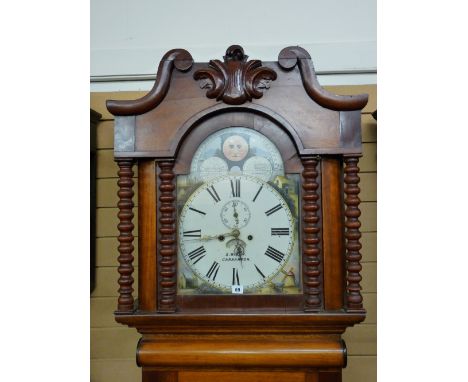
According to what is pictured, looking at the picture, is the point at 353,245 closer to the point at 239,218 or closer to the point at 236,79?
the point at 239,218

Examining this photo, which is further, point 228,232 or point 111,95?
point 111,95

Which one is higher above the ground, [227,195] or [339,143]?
[339,143]

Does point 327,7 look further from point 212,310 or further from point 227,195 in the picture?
point 212,310

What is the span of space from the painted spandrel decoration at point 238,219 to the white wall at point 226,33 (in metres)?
0.51

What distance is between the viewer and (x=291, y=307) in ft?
3.71

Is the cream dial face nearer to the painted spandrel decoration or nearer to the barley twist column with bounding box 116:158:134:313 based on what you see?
the painted spandrel decoration

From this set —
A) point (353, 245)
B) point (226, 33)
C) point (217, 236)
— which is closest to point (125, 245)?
point (217, 236)

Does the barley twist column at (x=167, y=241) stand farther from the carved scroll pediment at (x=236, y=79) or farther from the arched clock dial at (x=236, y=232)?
the carved scroll pediment at (x=236, y=79)

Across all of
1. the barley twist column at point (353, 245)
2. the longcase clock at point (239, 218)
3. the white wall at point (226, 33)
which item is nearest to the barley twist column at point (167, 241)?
the longcase clock at point (239, 218)

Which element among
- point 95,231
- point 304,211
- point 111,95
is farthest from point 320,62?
point 95,231

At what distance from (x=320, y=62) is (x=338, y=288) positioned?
0.78 m

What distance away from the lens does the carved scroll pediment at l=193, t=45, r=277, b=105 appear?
1147 millimetres

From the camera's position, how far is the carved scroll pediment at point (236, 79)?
45.2 inches

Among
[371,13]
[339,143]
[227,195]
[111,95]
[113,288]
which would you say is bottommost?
[113,288]
